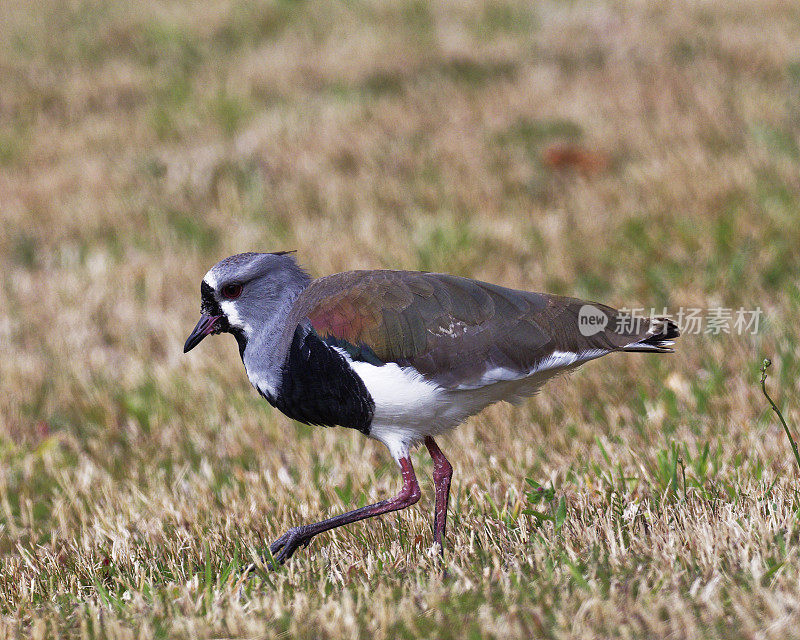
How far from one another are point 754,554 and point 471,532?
95 cm

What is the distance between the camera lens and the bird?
345 cm

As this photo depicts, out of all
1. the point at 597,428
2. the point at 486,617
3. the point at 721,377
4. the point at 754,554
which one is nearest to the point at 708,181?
the point at 721,377

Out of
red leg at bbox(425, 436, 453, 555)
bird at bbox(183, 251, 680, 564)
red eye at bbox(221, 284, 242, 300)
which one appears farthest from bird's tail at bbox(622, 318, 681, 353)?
red eye at bbox(221, 284, 242, 300)

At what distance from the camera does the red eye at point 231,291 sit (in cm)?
380

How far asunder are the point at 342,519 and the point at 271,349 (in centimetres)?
71

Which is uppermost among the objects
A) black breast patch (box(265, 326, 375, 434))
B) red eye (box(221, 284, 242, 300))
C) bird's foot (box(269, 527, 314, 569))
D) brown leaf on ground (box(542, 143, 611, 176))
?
brown leaf on ground (box(542, 143, 611, 176))

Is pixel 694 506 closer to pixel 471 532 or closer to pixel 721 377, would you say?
pixel 471 532

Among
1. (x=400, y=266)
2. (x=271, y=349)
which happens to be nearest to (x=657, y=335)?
(x=271, y=349)

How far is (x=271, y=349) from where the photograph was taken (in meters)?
3.63

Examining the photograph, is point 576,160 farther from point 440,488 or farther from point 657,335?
point 440,488

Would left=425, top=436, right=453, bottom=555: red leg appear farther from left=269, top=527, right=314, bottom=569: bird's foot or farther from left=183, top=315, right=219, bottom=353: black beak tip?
left=183, top=315, right=219, bottom=353: black beak tip

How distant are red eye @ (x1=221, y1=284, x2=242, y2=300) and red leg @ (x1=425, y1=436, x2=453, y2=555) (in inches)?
38.3

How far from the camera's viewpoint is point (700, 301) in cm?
595

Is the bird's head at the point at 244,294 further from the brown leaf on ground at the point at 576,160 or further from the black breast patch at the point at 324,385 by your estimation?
the brown leaf on ground at the point at 576,160
